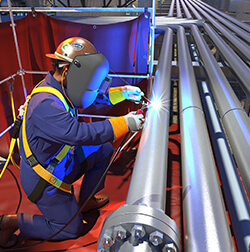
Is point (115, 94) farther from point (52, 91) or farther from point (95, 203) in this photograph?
point (95, 203)

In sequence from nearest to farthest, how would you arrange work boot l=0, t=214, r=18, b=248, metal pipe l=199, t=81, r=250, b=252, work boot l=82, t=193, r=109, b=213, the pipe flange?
the pipe flange
metal pipe l=199, t=81, r=250, b=252
work boot l=0, t=214, r=18, b=248
work boot l=82, t=193, r=109, b=213

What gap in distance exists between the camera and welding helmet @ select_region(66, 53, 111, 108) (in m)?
1.42

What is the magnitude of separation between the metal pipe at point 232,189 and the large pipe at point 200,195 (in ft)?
0.51

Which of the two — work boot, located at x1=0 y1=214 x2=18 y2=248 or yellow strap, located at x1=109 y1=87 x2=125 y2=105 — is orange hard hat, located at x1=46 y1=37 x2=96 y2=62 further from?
work boot, located at x1=0 y1=214 x2=18 y2=248

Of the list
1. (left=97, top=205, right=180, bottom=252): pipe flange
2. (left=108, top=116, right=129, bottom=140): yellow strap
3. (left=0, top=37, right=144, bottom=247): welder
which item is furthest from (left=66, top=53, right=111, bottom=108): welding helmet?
(left=97, top=205, right=180, bottom=252): pipe flange

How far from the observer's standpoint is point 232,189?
1.01 metres

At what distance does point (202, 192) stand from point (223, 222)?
100 mm

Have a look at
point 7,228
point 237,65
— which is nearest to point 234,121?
point 237,65

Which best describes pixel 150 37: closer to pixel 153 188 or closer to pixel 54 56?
pixel 54 56

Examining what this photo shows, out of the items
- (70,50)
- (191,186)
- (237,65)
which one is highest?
(70,50)

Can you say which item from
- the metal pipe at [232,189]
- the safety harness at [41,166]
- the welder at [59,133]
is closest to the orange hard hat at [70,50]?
the welder at [59,133]

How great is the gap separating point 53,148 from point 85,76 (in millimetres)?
523

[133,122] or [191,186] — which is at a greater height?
[191,186]

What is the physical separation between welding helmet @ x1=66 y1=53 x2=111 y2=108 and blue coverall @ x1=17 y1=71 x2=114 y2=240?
0.41 feet
